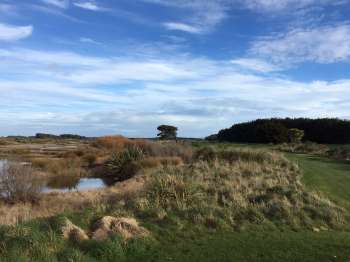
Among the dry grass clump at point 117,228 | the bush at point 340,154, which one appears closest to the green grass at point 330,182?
the dry grass clump at point 117,228

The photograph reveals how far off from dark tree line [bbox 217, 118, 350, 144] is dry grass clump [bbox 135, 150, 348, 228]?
40.5m

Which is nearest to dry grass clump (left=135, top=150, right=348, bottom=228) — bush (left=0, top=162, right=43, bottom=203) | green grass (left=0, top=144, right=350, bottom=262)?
green grass (left=0, top=144, right=350, bottom=262)

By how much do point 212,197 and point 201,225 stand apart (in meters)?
2.47

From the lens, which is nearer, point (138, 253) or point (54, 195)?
point (138, 253)

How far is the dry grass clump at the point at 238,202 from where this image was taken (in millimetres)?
11844

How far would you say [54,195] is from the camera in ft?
65.6

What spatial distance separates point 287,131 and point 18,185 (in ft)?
137

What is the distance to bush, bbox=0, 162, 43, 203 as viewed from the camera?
19.4 metres

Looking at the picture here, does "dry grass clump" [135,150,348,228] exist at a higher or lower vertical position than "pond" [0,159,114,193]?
higher

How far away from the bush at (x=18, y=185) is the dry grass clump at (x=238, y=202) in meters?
6.96

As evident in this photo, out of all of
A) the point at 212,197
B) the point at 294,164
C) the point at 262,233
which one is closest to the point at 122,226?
the point at 262,233

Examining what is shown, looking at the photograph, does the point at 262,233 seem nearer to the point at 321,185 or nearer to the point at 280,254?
the point at 280,254

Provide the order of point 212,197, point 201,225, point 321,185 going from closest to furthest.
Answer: point 201,225 < point 212,197 < point 321,185

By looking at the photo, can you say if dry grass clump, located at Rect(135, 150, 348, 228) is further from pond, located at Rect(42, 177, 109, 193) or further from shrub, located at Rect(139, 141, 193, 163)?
shrub, located at Rect(139, 141, 193, 163)
